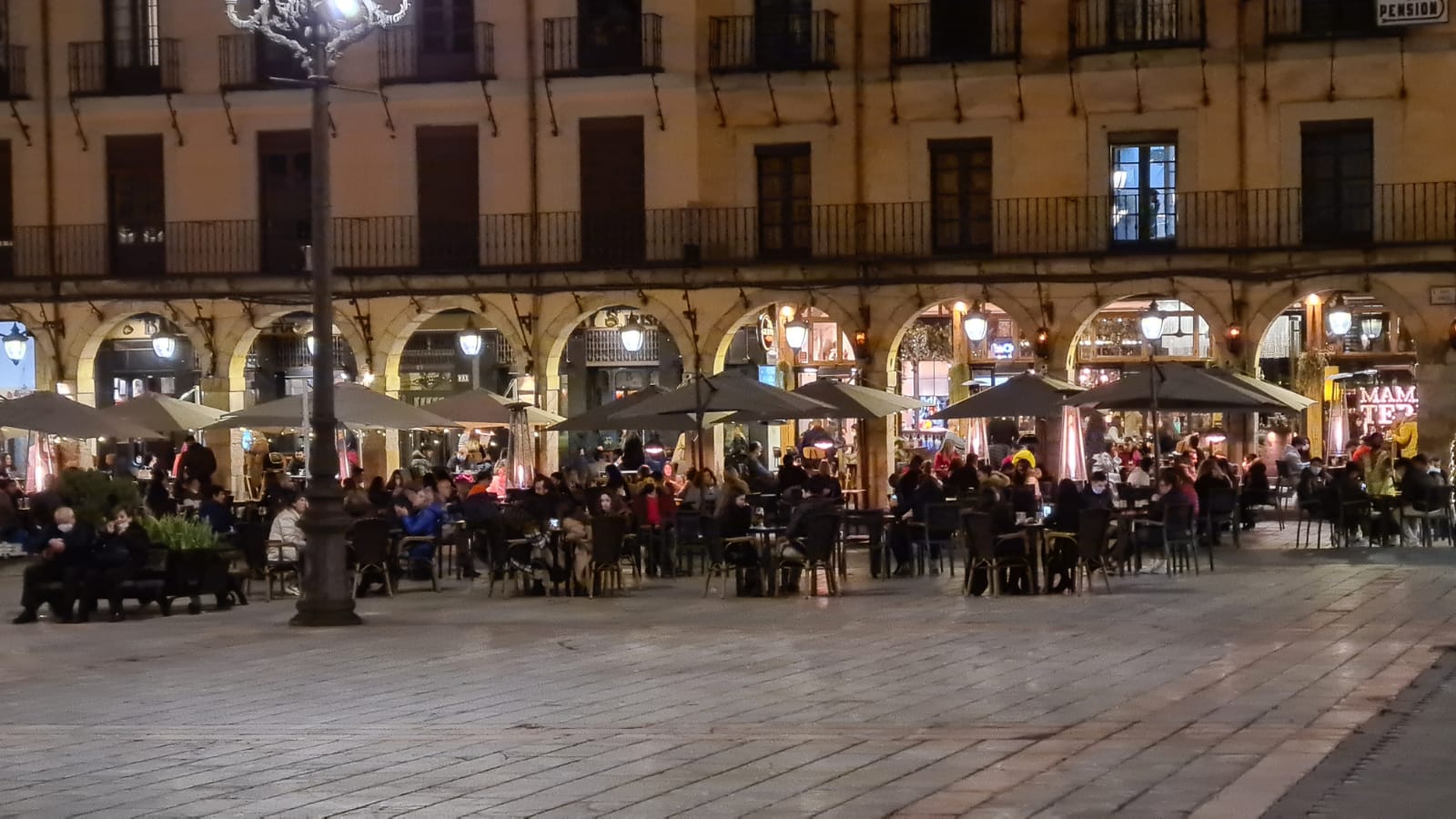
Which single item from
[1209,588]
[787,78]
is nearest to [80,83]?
[787,78]

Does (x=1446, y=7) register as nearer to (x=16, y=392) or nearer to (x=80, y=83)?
(x=80, y=83)

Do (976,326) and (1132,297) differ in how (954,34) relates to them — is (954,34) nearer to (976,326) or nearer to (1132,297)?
(976,326)

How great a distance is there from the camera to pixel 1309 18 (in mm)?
31156

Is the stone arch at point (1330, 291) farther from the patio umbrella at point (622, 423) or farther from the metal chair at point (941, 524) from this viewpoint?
the metal chair at point (941, 524)

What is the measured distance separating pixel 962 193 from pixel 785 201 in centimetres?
268

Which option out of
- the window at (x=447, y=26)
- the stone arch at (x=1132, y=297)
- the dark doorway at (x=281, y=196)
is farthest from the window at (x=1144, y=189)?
the dark doorway at (x=281, y=196)

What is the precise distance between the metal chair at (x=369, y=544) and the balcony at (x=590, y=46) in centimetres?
1316

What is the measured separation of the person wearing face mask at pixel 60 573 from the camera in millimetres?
Result: 19234

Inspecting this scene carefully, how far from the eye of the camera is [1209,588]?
20125 mm

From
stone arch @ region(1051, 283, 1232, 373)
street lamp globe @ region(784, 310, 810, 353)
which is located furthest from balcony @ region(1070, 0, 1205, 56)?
street lamp globe @ region(784, 310, 810, 353)

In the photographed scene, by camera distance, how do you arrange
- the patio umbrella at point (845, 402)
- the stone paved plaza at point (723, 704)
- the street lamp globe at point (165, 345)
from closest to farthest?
the stone paved plaza at point (723, 704) < the patio umbrella at point (845, 402) < the street lamp globe at point (165, 345)

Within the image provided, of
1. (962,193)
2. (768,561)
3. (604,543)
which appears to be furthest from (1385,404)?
(604,543)

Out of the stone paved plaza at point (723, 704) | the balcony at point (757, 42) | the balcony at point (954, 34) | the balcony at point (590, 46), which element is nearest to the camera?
the stone paved plaza at point (723, 704)

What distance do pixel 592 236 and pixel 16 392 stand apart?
1057 centimetres
